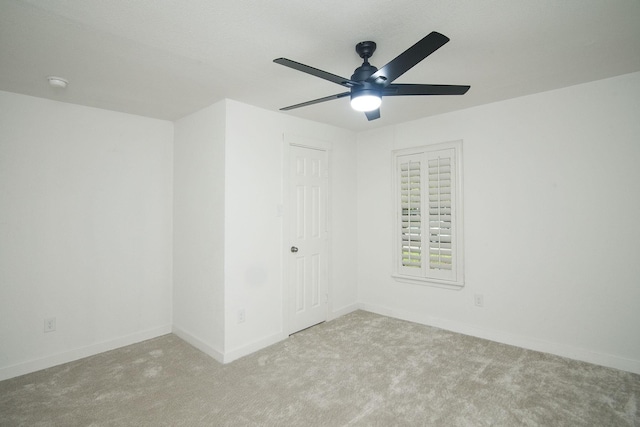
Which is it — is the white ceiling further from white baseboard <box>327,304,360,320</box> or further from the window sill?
white baseboard <box>327,304,360,320</box>

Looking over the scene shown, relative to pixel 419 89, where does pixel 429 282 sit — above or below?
below

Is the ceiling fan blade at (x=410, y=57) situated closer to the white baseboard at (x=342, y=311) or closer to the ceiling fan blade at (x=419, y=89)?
the ceiling fan blade at (x=419, y=89)

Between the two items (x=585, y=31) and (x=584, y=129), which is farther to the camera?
(x=584, y=129)

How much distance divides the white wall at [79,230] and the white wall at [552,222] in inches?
125

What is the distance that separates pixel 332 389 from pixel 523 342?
2.05 metres

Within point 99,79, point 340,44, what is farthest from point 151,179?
point 340,44

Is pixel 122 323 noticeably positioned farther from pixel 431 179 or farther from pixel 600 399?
pixel 600 399

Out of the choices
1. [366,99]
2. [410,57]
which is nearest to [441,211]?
[366,99]

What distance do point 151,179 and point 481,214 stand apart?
12.3 ft

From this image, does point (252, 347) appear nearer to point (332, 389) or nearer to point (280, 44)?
point (332, 389)

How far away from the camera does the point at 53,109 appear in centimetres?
303

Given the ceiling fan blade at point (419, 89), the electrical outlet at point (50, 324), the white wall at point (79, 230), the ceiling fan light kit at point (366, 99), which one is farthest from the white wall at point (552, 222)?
the electrical outlet at point (50, 324)

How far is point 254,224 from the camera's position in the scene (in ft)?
10.9

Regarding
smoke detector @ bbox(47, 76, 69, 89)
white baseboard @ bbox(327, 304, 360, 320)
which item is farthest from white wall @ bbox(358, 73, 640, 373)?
smoke detector @ bbox(47, 76, 69, 89)
